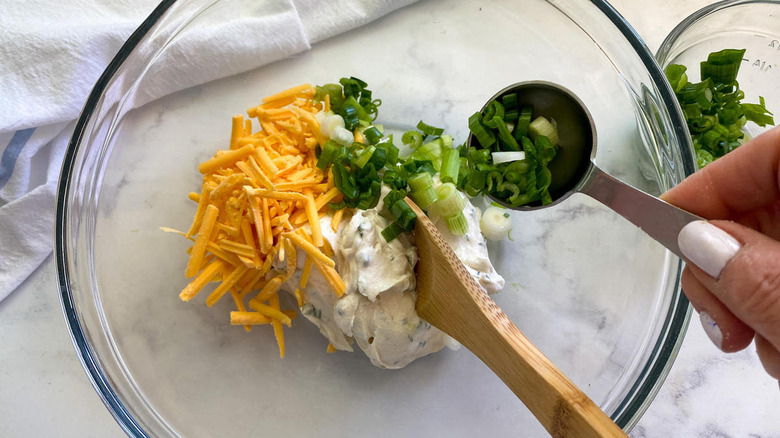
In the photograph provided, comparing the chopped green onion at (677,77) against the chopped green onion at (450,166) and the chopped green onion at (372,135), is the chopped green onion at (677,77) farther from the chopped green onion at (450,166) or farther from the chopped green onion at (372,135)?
the chopped green onion at (372,135)

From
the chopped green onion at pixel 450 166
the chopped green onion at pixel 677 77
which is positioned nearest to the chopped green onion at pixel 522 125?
the chopped green onion at pixel 450 166

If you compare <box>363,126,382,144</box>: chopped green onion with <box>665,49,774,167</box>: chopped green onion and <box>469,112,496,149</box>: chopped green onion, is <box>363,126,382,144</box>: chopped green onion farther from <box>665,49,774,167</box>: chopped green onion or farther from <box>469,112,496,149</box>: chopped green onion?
<box>665,49,774,167</box>: chopped green onion

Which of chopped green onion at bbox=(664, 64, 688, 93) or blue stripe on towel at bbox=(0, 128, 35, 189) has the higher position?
chopped green onion at bbox=(664, 64, 688, 93)

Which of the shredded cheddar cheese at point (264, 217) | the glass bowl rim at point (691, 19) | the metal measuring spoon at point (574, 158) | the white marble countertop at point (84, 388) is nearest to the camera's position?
the metal measuring spoon at point (574, 158)

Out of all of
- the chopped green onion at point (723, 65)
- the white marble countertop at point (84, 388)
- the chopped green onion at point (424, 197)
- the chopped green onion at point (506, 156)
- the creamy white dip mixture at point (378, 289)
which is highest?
the chopped green onion at point (723, 65)

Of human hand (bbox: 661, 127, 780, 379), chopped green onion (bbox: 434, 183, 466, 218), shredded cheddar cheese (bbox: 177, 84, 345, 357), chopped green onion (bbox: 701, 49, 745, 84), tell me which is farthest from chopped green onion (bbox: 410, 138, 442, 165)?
chopped green onion (bbox: 701, 49, 745, 84)

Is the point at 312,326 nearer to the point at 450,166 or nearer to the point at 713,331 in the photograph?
the point at 450,166

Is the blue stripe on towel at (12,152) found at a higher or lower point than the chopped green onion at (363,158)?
lower
